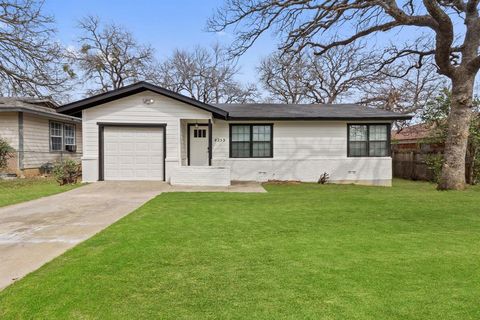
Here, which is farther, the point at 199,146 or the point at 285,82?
the point at 285,82

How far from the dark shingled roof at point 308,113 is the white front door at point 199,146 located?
1.62 meters

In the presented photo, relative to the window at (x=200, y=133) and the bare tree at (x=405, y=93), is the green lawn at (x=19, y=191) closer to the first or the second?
the window at (x=200, y=133)

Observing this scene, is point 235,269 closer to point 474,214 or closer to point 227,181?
point 474,214

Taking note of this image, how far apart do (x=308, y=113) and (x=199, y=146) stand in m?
5.26

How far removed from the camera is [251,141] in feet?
52.5

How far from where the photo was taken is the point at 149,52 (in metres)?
41.9

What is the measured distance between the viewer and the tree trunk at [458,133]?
1248 centimetres

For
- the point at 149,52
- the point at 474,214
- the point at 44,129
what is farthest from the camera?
the point at 149,52

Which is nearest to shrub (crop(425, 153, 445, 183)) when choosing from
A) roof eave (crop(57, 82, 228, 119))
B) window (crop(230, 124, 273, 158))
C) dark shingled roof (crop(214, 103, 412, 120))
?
dark shingled roof (crop(214, 103, 412, 120))

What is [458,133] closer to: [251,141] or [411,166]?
[411,166]

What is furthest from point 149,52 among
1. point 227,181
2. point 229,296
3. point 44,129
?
point 229,296

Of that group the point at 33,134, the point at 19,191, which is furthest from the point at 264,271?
the point at 33,134

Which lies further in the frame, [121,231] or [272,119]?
[272,119]

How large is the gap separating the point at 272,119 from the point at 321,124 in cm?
234
